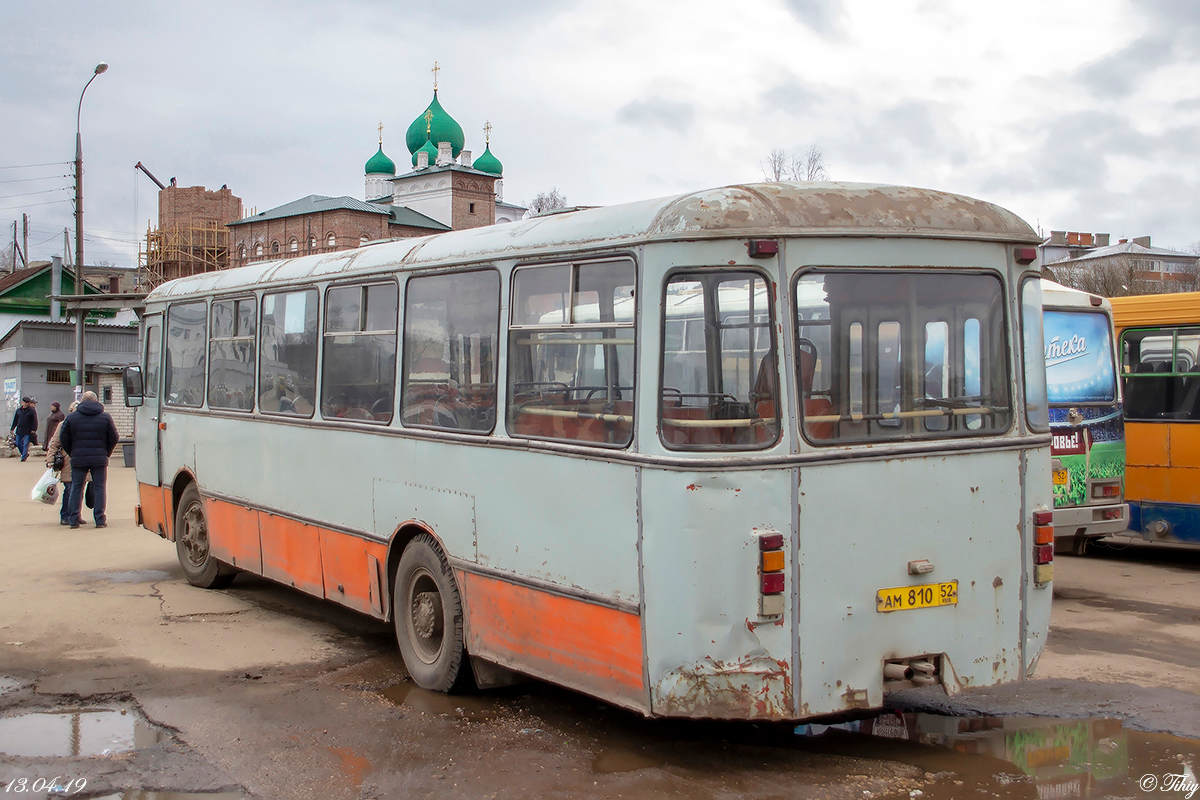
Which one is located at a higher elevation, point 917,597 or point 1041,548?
point 1041,548

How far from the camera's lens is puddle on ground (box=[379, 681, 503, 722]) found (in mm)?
6340

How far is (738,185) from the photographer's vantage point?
521cm

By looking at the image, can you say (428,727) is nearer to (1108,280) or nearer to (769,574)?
(769,574)

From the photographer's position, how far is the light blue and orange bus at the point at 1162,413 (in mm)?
11430

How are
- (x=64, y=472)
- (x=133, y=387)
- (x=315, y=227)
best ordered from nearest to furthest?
(x=133, y=387)
(x=64, y=472)
(x=315, y=227)

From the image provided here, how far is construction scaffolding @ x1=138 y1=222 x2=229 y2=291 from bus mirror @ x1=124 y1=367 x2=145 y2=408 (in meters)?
62.6

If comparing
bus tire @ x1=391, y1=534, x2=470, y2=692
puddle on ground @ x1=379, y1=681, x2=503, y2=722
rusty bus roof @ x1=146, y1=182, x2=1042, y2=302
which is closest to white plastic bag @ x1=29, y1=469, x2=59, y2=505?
bus tire @ x1=391, y1=534, x2=470, y2=692

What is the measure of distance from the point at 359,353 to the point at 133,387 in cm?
476

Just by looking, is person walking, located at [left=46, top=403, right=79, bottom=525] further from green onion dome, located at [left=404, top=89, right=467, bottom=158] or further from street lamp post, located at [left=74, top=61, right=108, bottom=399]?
green onion dome, located at [left=404, top=89, right=467, bottom=158]

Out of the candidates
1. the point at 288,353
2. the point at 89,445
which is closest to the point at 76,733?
the point at 288,353

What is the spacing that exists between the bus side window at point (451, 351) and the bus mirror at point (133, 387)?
17.6 ft

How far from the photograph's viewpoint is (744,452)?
16.2 feet

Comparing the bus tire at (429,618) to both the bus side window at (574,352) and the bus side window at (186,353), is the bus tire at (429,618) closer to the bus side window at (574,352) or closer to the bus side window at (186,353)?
the bus side window at (574,352)

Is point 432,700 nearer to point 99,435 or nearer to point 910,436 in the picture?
point 910,436
